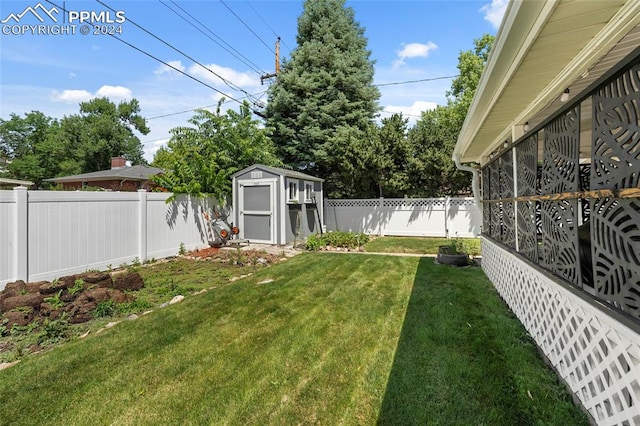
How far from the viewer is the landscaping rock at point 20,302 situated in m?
3.71

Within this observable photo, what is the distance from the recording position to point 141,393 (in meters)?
2.21

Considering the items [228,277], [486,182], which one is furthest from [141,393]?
[486,182]

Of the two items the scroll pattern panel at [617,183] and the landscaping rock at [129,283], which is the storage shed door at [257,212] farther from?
the scroll pattern panel at [617,183]

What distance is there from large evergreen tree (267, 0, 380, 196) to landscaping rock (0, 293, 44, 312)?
33.9 ft

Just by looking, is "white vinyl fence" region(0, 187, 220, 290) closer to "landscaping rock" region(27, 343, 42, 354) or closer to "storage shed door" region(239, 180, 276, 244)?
"storage shed door" region(239, 180, 276, 244)

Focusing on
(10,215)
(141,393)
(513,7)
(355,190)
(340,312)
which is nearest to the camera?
(513,7)

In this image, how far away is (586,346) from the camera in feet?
6.00

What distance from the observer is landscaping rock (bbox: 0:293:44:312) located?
371 centimetres

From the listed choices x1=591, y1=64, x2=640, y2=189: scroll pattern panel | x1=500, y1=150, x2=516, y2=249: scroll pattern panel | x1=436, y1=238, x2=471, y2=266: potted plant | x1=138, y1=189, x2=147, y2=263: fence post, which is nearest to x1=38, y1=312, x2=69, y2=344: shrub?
→ x1=138, y1=189, x2=147, y2=263: fence post

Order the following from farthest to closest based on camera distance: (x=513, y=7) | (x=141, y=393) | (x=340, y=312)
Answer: (x=340, y=312) < (x=141, y=393) < (x=513, y=7)

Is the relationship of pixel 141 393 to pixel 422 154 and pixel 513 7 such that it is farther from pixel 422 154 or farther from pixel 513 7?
pixel 422 154

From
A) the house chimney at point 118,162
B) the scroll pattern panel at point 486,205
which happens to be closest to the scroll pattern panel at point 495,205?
the scroll pattern panel at point 486,205

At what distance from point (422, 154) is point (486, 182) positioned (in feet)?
17.6

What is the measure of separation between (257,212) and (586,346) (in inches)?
325
